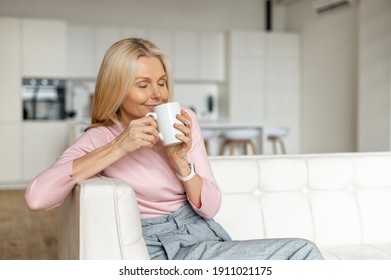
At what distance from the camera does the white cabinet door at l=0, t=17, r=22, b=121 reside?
6.66m

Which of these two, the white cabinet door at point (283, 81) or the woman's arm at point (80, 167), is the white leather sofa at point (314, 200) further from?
the white cabinet door at point (283, 81)

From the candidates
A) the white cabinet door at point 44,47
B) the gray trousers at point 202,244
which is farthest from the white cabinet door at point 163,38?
the gray trousers at point 202,244

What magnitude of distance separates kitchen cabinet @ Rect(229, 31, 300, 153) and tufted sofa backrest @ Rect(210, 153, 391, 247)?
19.1 feet

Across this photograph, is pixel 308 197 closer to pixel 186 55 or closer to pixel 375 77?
pixel 375 77

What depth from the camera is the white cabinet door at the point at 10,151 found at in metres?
6.75

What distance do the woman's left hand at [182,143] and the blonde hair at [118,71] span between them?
206mm

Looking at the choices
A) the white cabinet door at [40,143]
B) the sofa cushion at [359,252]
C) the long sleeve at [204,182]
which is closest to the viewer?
the long sleeve at [204,182]

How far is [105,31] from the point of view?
7.33 meters

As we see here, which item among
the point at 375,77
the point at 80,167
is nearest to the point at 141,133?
the point at 80,167

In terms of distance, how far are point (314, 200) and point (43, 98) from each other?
569 cm

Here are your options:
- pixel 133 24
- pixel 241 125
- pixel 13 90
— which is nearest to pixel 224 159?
pixel 241 125

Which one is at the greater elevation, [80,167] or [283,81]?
[283,81]

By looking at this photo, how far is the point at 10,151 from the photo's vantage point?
6793 mm

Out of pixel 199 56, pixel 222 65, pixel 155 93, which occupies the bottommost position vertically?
pixel 155 93
